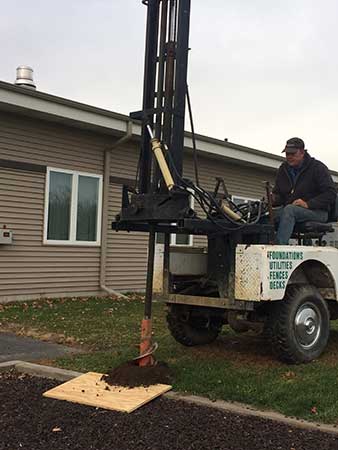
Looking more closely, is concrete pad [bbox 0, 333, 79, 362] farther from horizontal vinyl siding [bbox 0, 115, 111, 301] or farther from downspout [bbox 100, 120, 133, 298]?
downspout [bbox 100, 120, 133, 298]

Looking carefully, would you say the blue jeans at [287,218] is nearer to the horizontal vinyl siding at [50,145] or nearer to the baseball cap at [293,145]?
the baseball cap at [293,145]

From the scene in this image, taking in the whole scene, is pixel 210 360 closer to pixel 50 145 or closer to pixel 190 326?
pixel 190 326

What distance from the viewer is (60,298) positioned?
1223 cm

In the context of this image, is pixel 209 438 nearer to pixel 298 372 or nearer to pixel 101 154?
pixel 298 372

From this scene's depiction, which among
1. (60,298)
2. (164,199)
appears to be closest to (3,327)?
(60,298)

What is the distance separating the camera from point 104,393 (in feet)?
16.6

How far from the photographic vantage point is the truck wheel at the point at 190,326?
6.97m

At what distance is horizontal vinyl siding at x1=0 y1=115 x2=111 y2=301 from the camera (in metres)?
11.4

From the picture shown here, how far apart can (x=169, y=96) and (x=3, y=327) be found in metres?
4.77

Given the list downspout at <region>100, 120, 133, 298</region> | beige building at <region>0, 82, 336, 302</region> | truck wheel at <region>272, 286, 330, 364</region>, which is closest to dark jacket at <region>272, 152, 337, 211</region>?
truck wheel at <region>272, 286, 330, 364</region>

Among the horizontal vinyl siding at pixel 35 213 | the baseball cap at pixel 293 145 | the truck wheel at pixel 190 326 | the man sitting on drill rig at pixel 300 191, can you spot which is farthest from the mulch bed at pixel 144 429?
the horizontal vinyl siding at pixel 35 213

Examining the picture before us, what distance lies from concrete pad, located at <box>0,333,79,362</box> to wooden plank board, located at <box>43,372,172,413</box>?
1.45m

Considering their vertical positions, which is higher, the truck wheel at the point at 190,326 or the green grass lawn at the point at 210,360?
the truck wheel at the point at 190,326

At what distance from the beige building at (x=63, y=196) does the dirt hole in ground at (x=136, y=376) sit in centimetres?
644
